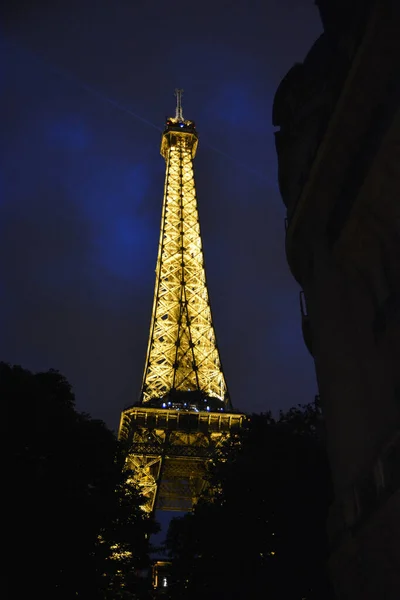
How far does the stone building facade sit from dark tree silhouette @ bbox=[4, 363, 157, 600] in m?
9.08

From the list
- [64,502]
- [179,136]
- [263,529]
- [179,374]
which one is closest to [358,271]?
[64,502]

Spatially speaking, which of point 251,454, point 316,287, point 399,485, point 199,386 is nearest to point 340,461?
point 399,485

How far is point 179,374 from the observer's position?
6106cm

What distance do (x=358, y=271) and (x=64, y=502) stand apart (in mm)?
11799

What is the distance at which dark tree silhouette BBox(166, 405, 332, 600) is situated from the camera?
21.6 m

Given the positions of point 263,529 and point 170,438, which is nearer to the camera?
point 263,529

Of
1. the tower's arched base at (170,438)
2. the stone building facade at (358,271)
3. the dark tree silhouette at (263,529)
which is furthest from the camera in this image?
the tower's arched base at (170,438)

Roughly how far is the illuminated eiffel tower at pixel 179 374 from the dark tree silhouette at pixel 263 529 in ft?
59.3

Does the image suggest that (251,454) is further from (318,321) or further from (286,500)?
(318,321)

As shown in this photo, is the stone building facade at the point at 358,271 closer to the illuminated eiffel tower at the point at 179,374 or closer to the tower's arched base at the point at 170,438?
the illuminated eiffel tower at the point at 179,374

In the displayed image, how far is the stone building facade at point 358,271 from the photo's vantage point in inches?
412

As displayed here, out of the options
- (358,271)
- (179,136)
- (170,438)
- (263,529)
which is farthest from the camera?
(179,136)

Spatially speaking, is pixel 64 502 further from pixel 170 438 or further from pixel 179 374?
pixel 179 374

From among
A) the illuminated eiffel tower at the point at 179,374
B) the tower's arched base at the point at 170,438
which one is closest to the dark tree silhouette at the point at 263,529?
the illuminated eiffel tower at the point at 179,374
